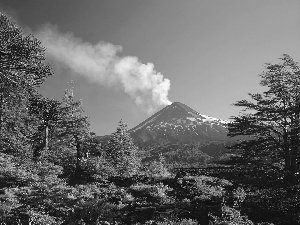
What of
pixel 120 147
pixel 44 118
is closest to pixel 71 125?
pixel 44 118

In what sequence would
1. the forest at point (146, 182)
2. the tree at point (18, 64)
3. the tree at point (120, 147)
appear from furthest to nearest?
1. the tree at point (120, 147)
2. the tree at point (18, 64)
3. the forest at point (146, 182)

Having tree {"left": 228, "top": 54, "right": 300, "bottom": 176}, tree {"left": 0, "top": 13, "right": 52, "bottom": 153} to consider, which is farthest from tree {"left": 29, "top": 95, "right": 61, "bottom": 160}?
tree {"left": 228, "top": 54, "right": 300, "bottom": 176}

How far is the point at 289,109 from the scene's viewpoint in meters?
22.0

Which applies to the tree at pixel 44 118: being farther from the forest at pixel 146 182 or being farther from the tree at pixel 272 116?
the tree at pixel 272 116

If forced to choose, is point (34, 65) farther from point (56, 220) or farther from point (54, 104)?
point (54, 104)

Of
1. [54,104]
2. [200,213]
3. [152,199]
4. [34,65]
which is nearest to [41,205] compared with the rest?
[152,199]

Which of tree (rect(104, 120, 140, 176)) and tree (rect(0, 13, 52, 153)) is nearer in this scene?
tree (rect(0, 13, 52, 153))

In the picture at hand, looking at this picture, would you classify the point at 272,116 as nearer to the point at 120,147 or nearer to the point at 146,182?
the point at 146,182

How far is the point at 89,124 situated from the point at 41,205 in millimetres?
23549

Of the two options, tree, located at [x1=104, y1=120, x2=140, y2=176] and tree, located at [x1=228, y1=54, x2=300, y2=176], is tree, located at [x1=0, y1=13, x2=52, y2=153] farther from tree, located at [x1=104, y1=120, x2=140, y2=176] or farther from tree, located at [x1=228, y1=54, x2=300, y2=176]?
tree, located at [x1=104, y1=120, x2=140, y2=176]

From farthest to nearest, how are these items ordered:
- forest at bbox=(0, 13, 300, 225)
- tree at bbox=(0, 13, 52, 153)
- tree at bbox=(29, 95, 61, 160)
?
tree at bbox=(29, 95, 61, 160) → tree at bbox=(0, 13, 52, 153) → forest at bbox=(0, 13, 300, 225)

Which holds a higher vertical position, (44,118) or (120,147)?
(44,118)

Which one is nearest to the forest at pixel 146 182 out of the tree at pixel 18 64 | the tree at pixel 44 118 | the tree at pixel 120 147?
the tree at pixel 18 64

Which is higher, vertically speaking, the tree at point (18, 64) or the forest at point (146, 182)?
the tree at point (18, 64)
